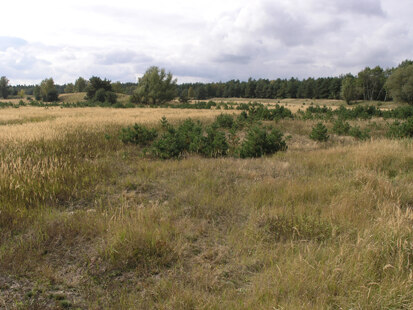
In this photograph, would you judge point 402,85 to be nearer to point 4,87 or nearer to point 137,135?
point 137,135

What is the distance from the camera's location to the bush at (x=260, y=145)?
9974 mm

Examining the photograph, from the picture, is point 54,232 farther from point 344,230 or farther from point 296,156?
point 296,156

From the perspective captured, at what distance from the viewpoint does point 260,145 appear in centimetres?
1037

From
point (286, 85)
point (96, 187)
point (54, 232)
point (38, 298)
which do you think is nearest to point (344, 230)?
point (38, 298)

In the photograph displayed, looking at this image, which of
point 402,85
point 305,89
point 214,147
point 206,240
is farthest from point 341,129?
point 305,89

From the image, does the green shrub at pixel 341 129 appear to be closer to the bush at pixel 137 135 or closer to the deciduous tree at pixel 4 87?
the bush at pixel 137 135

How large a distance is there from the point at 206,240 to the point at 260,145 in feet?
22.6

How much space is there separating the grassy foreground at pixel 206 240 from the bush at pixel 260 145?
2.63m

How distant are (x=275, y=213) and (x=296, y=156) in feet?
18.4

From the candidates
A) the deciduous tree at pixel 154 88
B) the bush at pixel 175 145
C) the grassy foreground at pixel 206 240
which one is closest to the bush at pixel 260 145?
the bush at pixel 175 145

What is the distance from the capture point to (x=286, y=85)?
101 meters

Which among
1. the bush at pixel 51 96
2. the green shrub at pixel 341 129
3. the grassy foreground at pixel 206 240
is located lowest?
the grassy foreground at pixel 206 240

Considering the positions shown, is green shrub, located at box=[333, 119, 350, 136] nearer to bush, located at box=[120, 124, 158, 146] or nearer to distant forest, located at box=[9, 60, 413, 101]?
bush, located at box=[120, 124, 158, 146]

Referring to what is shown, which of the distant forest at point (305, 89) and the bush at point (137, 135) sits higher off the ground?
the distant forest at point (305, 89)
